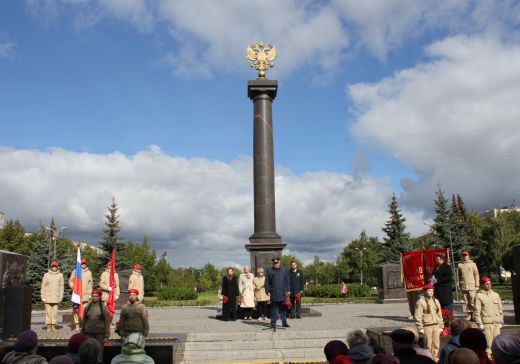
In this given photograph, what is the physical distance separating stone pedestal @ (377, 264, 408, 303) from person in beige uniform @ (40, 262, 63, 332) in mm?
16548

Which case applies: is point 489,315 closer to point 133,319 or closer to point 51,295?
point 133,319

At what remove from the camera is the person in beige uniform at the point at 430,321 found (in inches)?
369

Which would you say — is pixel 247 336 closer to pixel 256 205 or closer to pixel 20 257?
pixel 20 257

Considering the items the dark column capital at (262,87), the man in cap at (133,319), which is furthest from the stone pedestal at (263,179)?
the man in cap at (133,319)

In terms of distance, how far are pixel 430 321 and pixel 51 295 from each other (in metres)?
10.6

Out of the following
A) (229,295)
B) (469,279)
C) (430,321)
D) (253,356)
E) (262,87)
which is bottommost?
(253,356)

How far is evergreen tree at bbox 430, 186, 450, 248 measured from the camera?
41562mm

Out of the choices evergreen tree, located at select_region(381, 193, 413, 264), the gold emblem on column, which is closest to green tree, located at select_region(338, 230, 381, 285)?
evergreen tree, located at select_region(381, 193, 413, 264)

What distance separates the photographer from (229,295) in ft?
51.3

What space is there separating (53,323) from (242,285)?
586cm

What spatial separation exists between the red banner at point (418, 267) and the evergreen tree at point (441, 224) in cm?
2870

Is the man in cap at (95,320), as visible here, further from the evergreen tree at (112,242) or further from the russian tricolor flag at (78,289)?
the evergreen tree at (112,242)

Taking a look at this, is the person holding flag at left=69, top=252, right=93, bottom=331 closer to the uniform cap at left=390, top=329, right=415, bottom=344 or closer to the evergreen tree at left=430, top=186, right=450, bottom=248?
the uniform cap at left=390, top=329, right=415, bottom=344

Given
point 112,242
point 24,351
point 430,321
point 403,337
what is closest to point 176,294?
point 112,242
